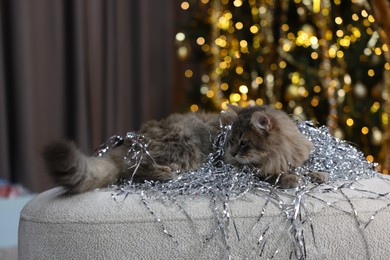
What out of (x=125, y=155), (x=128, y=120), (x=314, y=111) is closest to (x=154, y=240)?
(x=125, y=155)

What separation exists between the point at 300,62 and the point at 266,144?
1.77m

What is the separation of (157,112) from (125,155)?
2.47 meters

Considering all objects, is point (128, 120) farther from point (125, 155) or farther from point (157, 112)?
point (125, 155)

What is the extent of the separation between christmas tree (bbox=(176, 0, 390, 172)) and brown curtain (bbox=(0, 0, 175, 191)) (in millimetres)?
441

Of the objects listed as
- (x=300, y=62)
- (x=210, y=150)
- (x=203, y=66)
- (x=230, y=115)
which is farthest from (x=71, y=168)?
(x=203, y=66)

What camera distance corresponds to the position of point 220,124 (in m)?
1.61

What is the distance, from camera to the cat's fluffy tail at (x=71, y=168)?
1166 mm

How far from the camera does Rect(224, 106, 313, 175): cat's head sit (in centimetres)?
140

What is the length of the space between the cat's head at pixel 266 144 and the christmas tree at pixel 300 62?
1576mm

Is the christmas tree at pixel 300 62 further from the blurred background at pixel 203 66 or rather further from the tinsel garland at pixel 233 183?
the tinsel garland at pixel 233 183

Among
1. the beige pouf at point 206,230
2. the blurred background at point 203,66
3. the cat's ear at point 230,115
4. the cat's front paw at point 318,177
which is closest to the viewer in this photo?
the beige pouf at point 206,230

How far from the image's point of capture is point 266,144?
55.9 inches

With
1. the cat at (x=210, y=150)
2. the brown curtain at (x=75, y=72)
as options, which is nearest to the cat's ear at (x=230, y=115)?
the cat at (x=210, y=150)

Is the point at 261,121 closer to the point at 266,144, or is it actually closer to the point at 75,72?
the point at 266,144
